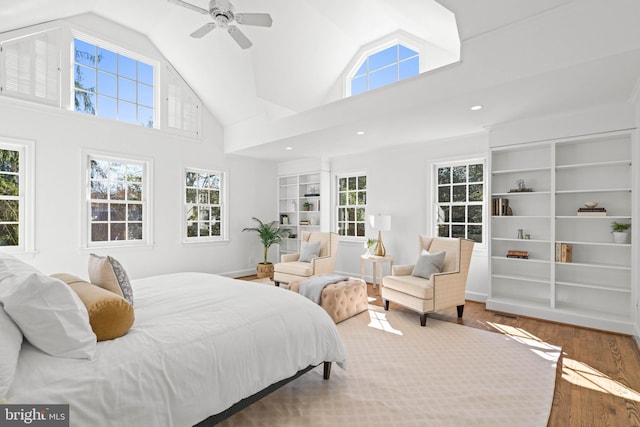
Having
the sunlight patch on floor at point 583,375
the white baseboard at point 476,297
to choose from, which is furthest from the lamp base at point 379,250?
the sunlight patch on floor at point 583,375

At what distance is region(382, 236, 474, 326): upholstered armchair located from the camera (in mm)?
3682

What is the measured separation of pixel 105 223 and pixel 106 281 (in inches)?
137

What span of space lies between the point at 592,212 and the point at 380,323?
9.26 feet

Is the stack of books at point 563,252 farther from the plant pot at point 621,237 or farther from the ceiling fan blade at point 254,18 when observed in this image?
the ceiling fan blade at point 254,18

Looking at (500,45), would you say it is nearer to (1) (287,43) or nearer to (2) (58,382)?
(1) (287,43)

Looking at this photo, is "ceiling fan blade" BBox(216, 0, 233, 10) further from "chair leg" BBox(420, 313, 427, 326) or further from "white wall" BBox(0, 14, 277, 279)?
"chair leg" BBox(420, 313, 427, 326)

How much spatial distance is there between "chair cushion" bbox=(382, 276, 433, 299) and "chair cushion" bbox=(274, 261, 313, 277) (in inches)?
52.4

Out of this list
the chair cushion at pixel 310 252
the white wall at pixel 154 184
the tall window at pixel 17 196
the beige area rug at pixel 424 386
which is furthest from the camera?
the chair cushion at pixel 310 252

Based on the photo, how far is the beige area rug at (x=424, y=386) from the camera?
199 centimetres

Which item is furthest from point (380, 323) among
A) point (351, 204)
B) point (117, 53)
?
point (117, 53)

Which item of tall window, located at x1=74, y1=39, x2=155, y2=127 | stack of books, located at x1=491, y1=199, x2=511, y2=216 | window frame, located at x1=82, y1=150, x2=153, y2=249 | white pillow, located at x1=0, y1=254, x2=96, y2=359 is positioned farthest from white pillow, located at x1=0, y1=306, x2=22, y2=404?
stack of books, located at x1=491, y1=199, x2=511, y2=216

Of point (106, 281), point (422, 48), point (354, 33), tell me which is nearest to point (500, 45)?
point (422, 48)

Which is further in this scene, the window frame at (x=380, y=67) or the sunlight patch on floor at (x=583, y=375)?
the window frame at (x=380, y=67)

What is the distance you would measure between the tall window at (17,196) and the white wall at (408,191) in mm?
4958
